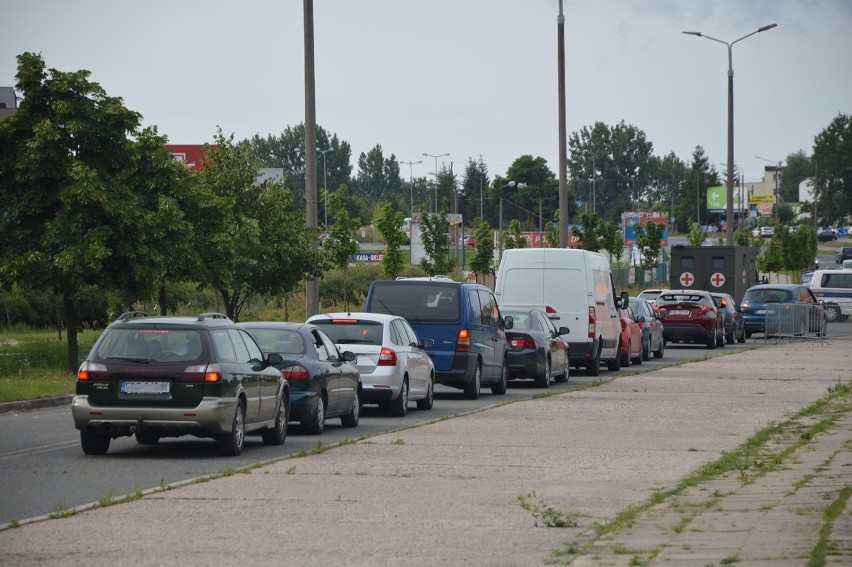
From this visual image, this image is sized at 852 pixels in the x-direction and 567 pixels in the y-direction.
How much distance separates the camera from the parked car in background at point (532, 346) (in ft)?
94.3

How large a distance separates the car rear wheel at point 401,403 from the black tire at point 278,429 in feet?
13.6

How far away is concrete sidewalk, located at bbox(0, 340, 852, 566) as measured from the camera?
926 cm

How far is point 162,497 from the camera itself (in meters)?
12.2

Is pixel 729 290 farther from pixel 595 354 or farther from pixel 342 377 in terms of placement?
pixel 342 377

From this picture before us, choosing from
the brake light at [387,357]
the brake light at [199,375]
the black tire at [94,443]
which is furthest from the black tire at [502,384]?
the brake light at [199,375]

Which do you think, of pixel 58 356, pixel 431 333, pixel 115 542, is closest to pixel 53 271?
pixel 58 356

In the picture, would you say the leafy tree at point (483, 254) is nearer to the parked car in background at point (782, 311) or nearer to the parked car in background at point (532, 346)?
the parked car in background at point (782, 311)

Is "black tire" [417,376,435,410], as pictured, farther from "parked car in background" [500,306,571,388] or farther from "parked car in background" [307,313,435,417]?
"parked car in background" [500,306,571,388]

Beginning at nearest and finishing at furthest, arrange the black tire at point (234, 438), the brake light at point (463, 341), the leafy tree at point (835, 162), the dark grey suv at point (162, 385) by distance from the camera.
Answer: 1. the dark grey suv at point (162, 385)
2. the black tire at point (234, 438)
3. the brake light at point (463, 341)
4. the leafy tree at point (835, 162)

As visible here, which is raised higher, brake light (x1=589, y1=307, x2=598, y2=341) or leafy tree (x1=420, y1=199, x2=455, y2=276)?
leafy tree (x1=420, y1=199, x2=455, y2=276)

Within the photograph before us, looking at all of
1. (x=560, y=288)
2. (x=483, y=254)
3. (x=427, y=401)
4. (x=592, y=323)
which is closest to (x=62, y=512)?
(x=427, y=401)

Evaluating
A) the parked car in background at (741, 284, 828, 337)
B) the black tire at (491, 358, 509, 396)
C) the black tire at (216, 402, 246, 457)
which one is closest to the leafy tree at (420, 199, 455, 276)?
the parked car in background at (741, 284, 828, 337)

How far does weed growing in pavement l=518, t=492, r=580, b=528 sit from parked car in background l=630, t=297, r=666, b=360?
1068 inches

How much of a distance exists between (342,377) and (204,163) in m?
26.3
